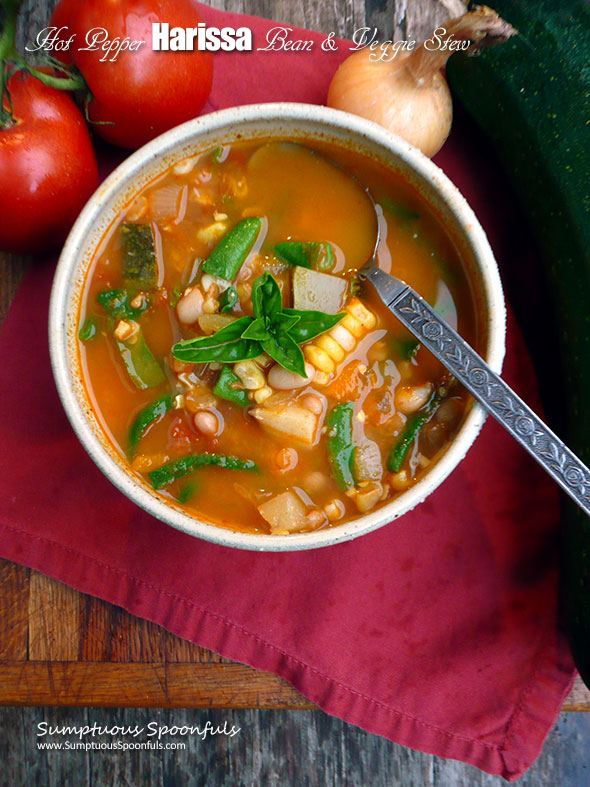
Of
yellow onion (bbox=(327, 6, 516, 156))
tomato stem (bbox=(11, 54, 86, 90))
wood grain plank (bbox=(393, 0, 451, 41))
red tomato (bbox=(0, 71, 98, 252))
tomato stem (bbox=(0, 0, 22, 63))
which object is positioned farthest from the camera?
wood grain plank (bbox=(393, 0, 451, 41))

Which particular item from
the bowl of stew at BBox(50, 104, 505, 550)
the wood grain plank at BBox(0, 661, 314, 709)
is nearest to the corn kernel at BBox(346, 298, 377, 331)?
the bowl of stew at BBox(50, 104, 505, 550)

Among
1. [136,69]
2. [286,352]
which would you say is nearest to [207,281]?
[286,352]

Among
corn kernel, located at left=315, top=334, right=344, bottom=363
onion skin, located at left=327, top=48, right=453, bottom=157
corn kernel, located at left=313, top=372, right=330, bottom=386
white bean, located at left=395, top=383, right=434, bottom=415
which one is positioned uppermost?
onion skin, located at left=327, top=48, right=453, bottom=157

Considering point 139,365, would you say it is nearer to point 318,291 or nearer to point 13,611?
point 318,291

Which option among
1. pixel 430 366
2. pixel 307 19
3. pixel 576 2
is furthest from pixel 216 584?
pixel 576 2

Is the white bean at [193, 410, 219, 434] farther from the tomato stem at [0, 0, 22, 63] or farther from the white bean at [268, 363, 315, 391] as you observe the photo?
the tomato stem at [0, 0, 22, 63]

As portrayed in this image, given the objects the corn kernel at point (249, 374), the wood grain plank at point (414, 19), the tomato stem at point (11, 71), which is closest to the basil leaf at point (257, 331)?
the corn kernel at point (249, 374)

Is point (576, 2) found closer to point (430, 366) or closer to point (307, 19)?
point (307, 19)
